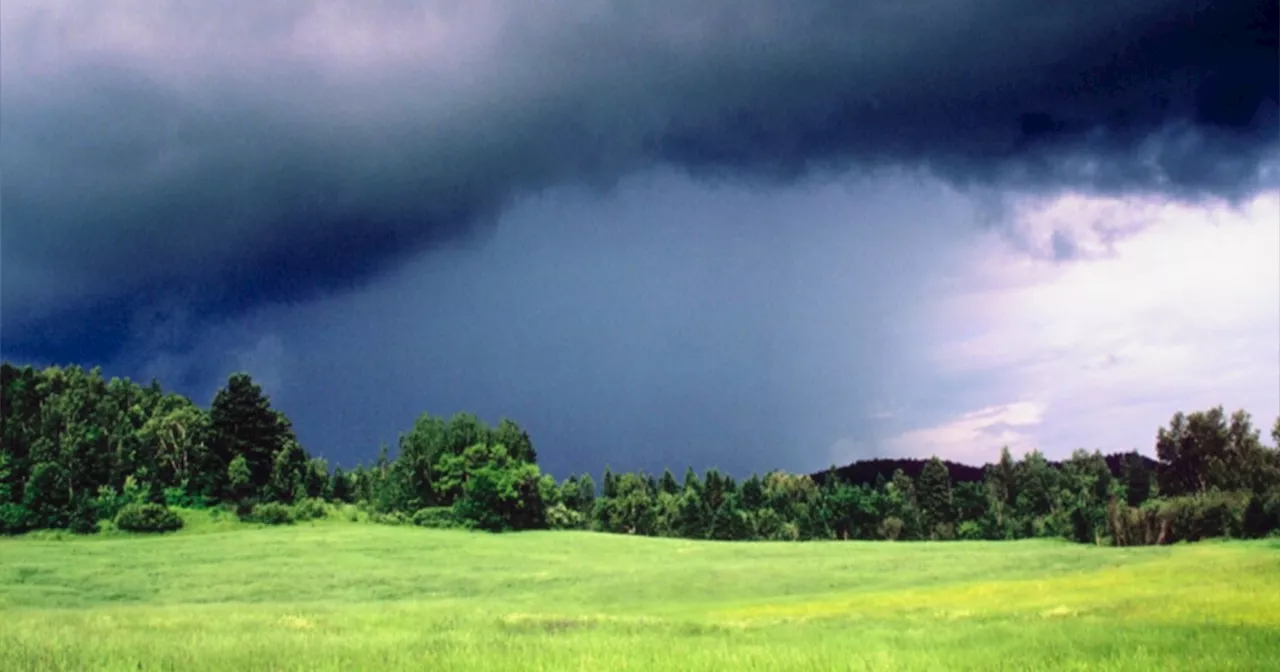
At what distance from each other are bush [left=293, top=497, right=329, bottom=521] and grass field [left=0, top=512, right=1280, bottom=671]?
10533 mm

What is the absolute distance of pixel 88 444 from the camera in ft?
239

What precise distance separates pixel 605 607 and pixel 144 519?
163 ft

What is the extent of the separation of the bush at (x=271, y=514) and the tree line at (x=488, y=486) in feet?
0.40

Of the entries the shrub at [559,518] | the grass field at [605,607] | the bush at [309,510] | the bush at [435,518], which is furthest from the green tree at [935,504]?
the bush at [309,510]

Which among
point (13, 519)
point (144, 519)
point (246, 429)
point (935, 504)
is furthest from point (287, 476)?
point (935, 504)

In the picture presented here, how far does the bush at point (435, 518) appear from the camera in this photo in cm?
8797

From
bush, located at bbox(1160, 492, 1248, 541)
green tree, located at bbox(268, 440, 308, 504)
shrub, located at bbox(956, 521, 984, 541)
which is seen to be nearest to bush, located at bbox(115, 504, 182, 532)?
green tree, located at bbox(268, 440, 308, 504)

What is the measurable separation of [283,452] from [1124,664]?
265ft

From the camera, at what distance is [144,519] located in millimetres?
67250

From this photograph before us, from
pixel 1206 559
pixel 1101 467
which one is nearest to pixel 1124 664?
pixel 1206 559

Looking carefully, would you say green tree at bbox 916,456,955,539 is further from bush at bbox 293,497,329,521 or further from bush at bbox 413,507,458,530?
bush at bbox 293,497,329,521

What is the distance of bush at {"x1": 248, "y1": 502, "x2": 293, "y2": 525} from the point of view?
74.4 metres

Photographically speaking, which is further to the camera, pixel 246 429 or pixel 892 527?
pixel 892 527

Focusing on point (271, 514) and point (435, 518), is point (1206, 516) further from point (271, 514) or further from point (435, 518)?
point (271, 514)
